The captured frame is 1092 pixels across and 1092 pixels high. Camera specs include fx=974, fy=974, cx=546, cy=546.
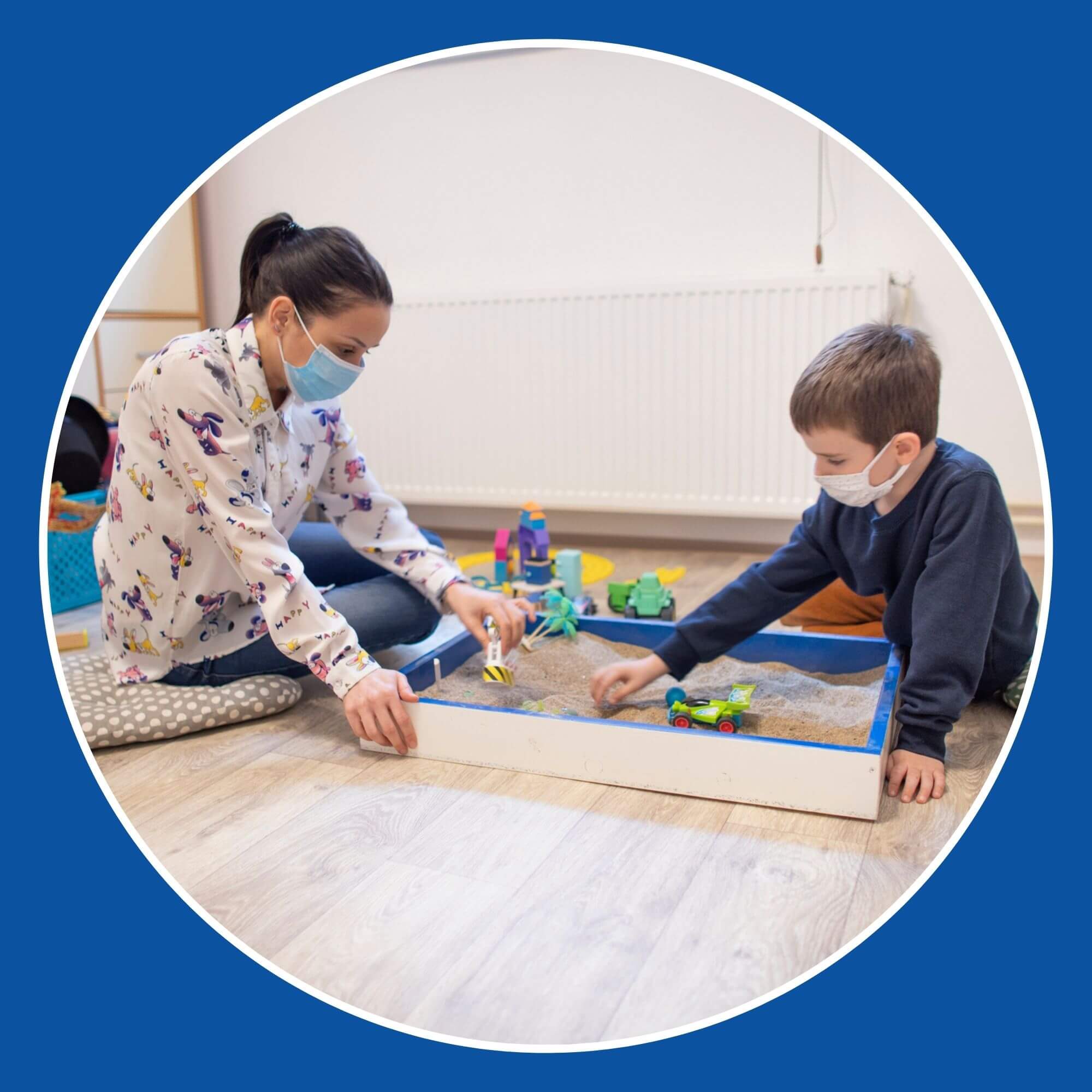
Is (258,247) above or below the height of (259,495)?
above

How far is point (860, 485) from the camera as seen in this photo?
45.1 inches

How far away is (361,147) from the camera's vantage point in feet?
8.68

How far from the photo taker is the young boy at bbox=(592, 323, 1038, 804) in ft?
3.53

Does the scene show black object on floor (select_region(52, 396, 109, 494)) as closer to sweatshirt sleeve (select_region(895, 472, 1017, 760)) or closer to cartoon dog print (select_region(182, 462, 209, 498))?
cartoon dog print (select_region(182, 462, 209, 498))

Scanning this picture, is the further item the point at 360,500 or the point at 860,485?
the point at 360,500

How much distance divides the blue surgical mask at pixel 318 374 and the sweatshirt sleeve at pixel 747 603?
539mm

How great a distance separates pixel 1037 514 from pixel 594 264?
47.5 inches

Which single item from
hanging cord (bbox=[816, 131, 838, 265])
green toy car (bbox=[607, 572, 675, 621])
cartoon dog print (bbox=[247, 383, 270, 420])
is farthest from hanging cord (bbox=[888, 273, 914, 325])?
cartoon dog print (bbox=[247, 383, 270, 420])

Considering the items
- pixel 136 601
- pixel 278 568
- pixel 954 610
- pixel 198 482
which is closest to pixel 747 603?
pixel 954 610

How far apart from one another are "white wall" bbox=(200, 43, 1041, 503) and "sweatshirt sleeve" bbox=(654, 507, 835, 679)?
1114 millimetres

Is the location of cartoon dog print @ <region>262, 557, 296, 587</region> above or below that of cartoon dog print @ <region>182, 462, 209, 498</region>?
below

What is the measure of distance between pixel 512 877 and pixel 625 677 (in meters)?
0.41

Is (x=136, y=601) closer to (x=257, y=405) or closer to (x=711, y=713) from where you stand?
(x=257, y=405)

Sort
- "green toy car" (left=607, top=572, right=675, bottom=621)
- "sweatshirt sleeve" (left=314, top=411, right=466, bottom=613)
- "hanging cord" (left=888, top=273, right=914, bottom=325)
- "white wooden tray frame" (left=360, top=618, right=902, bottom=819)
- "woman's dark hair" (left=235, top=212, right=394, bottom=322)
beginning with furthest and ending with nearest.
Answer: "hanging cord" (left=888, top=273, right=914, bottom=325) → "green toy car" (left=607, top=572, right=675, bottom=621) → "sweatshirt sleeve" (left=314, top=411, right=466, bottom=613) → "woman's dark hair" (left=235, top=212, right=394, bottom=322) → "white wooden tray frame" (left=360, top=618, right=902, bottom=819)
